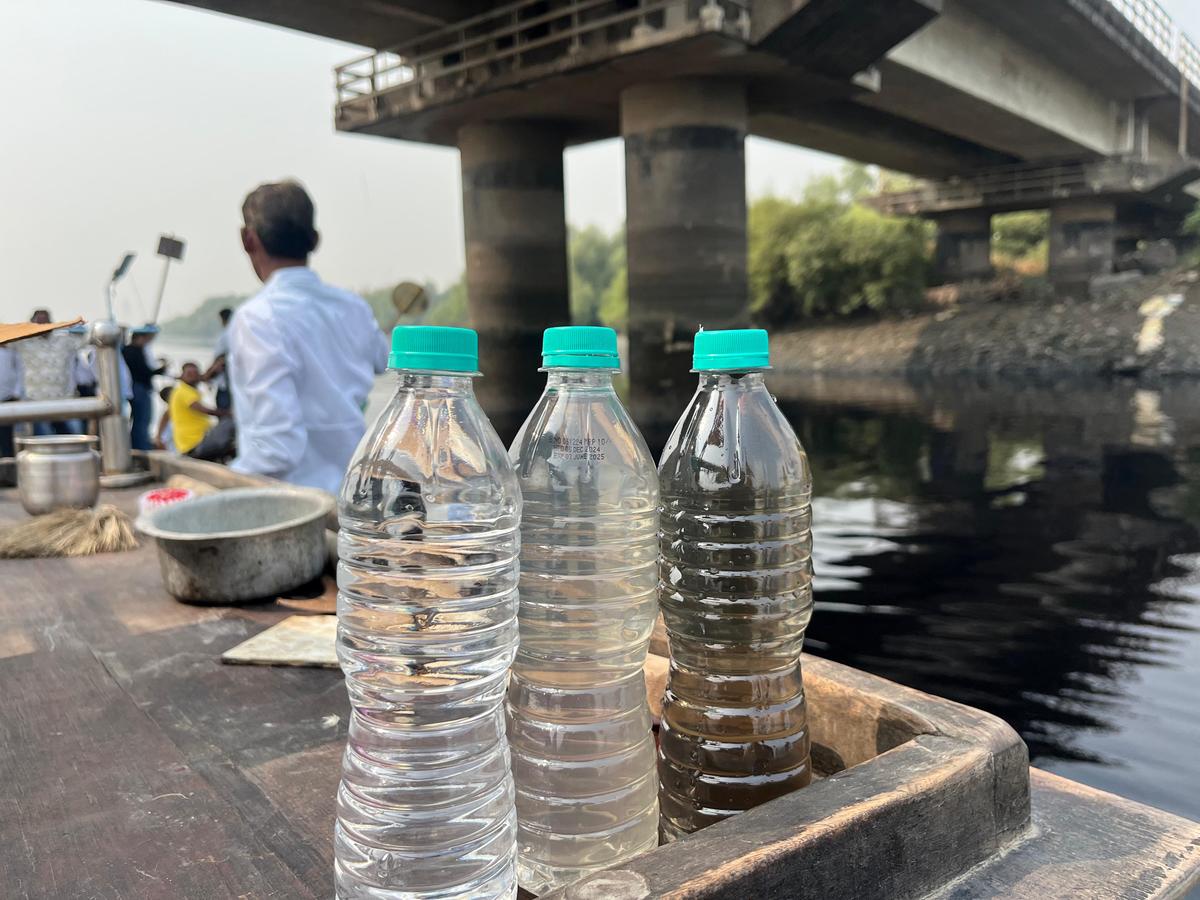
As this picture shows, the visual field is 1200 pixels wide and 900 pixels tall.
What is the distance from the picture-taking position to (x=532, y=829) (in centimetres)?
130

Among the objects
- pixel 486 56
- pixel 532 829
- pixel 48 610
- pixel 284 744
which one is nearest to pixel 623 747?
pixel 532 829

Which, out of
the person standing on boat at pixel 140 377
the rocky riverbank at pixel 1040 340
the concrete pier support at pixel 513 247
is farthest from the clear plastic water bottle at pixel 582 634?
the rocky riverbank at pixel 1040 340

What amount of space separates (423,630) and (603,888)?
399mm

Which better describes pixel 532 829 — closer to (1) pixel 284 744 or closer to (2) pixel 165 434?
(1) pixel 284 744

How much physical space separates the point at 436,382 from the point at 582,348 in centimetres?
21

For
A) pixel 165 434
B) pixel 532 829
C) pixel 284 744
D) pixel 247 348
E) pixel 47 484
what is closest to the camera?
pixel 532 829

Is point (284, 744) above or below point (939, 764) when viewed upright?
below

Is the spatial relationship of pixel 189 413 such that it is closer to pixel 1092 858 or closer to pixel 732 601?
pixel 732 601

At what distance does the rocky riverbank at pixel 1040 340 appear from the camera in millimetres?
27562

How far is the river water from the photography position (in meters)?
5.37

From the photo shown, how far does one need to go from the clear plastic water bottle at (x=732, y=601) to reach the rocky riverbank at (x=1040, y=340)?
30126mm

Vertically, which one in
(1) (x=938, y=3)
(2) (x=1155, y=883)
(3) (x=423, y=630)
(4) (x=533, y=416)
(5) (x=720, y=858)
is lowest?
(2) (x=1155, y=883)

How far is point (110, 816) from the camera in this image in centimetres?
144

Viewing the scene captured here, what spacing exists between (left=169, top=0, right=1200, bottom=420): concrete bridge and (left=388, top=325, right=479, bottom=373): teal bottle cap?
47.0 feet
